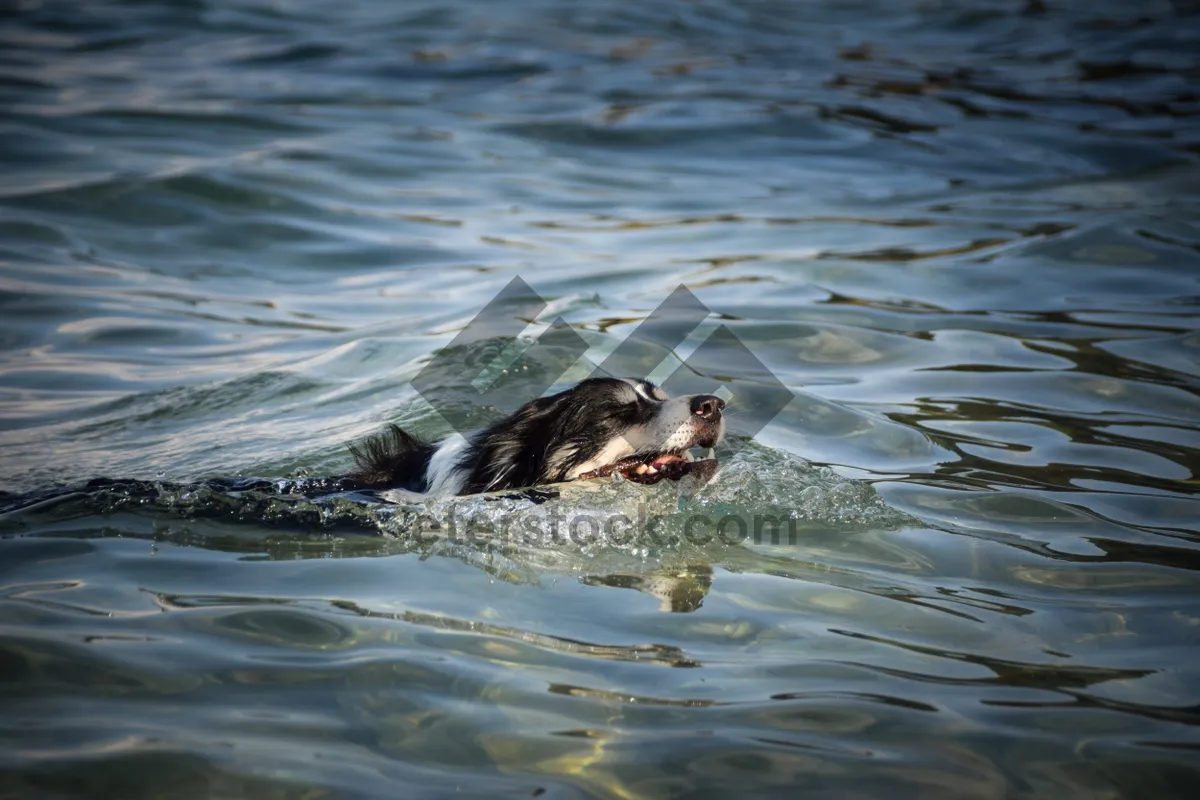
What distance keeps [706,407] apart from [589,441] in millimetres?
485

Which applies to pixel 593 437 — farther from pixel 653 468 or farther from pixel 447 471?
pixel 447 471

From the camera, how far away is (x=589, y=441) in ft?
15.8

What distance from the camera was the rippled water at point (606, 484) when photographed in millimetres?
3236

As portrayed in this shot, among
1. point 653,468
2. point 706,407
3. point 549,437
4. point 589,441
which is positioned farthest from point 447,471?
point 706,407

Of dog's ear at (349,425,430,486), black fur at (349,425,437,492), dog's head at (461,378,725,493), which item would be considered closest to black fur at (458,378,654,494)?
dog's head at (461,378,725,493)

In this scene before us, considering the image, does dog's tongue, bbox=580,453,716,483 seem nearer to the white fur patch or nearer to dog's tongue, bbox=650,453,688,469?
dog's tongue, bbox=650,453,688,469

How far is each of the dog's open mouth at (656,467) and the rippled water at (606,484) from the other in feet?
0.22

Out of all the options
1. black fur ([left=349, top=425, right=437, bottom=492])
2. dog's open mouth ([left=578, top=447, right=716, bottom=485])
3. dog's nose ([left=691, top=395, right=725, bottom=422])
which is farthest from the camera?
black fur ([left=349, top=425, right=437, bottom=492])

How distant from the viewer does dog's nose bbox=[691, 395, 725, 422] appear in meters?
4.76

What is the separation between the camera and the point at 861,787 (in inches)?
118

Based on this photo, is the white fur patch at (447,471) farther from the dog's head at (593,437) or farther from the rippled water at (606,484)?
the rippled water at (606,484)

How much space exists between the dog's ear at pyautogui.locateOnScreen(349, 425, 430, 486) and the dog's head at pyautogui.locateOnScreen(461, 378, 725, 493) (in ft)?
1.57

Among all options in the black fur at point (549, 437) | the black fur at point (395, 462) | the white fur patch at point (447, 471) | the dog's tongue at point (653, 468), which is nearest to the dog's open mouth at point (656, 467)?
the dog's tongue at point (653, 468)

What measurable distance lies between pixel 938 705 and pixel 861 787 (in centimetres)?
49
